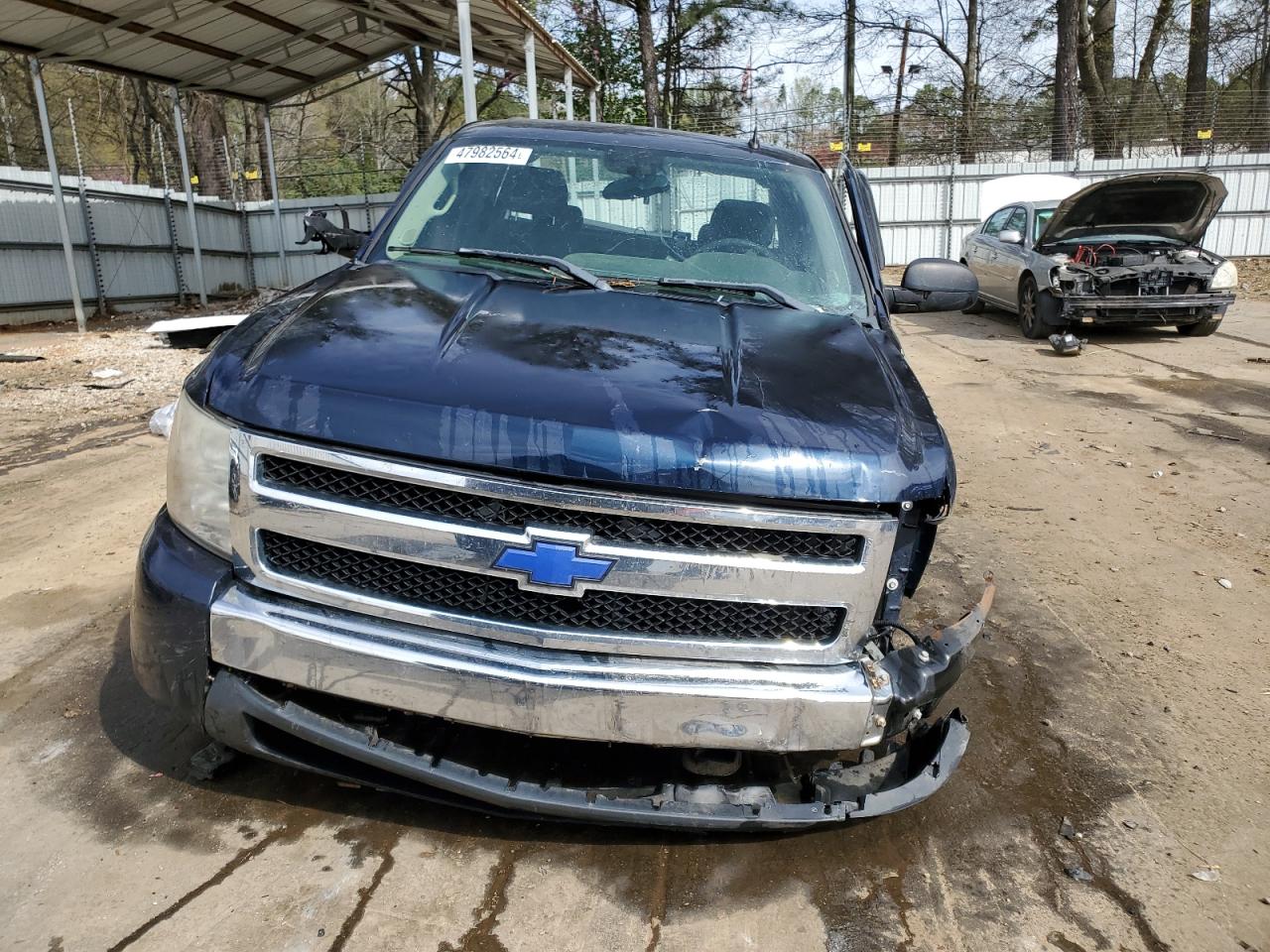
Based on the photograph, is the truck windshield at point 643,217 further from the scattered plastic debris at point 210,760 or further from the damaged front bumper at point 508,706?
the scattered plastic debris at point 210,760

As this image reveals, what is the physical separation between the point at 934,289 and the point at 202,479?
9.10 feet

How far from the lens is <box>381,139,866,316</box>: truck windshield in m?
3.22

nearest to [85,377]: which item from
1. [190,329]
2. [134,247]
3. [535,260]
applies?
[190,329]

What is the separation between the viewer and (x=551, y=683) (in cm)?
204

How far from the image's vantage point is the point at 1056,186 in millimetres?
17641

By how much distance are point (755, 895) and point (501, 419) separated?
131 centimetres

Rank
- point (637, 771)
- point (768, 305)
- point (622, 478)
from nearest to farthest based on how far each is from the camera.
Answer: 1. point (622, 478)
2. point (637, 771)
3. point (768, 305)

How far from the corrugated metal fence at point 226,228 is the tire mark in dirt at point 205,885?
49.4 feet

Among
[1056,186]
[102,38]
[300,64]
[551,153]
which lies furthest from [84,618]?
[1056,186]

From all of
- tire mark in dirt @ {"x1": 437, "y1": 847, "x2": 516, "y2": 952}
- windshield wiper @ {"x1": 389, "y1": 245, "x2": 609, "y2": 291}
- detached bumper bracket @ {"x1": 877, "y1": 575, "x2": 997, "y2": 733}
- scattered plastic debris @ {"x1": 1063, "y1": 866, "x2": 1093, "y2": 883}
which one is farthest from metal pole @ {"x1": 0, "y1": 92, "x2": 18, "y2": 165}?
scattered plastic debris @ {"x1": 1063, "y1": 866, "x2": 1093, "y2": 883}

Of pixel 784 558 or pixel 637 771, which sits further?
pixel 637 771

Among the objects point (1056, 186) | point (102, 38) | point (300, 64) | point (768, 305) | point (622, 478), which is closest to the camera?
point (622, 478)

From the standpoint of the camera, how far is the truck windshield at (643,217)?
322 centimetres

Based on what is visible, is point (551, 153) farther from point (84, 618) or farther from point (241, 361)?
point (84, 618)
